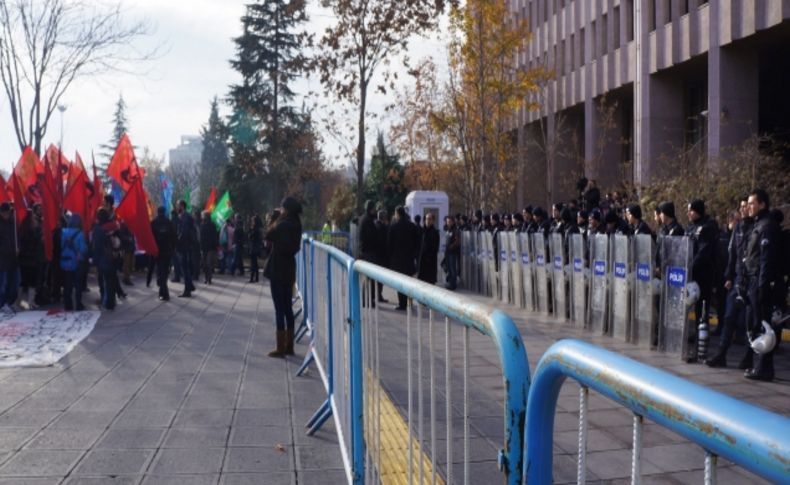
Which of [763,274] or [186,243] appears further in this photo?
[186,243]

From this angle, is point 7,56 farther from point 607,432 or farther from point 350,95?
point 607,432

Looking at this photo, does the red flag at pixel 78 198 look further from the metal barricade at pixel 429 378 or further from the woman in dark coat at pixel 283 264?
the metal barricade at pixel 429 378

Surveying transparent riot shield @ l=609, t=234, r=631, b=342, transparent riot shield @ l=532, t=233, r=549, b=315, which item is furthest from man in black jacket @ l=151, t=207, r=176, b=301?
transparent riot shield @ l=609, t=234, r=631, b=342

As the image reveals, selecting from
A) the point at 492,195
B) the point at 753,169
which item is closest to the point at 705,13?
the point at 492,195

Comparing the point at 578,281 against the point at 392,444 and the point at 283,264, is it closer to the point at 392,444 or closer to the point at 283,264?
the point at 283,264

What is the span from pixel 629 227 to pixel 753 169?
22.9 ft

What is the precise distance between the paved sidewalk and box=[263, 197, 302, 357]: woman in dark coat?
0.41 metres

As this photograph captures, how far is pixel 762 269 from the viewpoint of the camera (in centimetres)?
817

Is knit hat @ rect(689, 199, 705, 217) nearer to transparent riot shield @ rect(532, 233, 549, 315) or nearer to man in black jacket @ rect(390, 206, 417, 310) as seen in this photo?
transparent riot shield @ rect(532, 233, 549, 315)

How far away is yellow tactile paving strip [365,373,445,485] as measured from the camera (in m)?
2.73

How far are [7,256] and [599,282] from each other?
10114 millimetres

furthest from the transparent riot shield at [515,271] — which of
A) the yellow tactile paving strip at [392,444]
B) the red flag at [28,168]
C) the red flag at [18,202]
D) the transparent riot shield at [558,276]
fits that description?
the yellow tactile paving strip at [392,444]

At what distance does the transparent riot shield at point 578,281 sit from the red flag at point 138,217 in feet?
27.6

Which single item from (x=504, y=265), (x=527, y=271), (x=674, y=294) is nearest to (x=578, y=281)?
(x=527, y=271)
